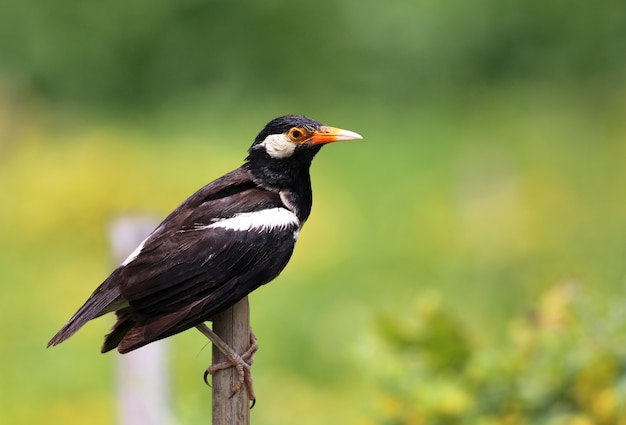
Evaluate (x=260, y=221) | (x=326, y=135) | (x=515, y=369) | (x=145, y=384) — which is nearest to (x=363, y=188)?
(x=145, y=384)

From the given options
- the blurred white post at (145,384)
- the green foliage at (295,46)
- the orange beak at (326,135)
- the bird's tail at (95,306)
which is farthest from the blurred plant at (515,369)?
the green foliage at (295,46)

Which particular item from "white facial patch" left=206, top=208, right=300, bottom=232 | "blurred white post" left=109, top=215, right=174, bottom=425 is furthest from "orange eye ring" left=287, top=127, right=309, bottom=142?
"blurred white post" left=109, top=215, right=174, bottom=425

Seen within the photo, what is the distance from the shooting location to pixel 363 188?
33.1 feet

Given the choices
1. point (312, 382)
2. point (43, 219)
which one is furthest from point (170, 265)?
point (43, 219)

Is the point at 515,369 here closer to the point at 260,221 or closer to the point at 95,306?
the point at 260,221

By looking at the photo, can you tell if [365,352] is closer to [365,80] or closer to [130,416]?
[130,416]

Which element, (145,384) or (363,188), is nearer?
(145,384)

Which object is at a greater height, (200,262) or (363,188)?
(363,188)

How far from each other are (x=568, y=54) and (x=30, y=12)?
5647 mm

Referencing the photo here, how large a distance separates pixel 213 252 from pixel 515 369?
5.29 feet

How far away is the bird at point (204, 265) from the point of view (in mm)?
3545

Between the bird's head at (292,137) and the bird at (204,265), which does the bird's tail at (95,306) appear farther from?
the bird's head at (292,137)

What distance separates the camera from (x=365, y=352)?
190 inches

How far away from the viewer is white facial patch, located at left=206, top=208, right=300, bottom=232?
3721 mm
